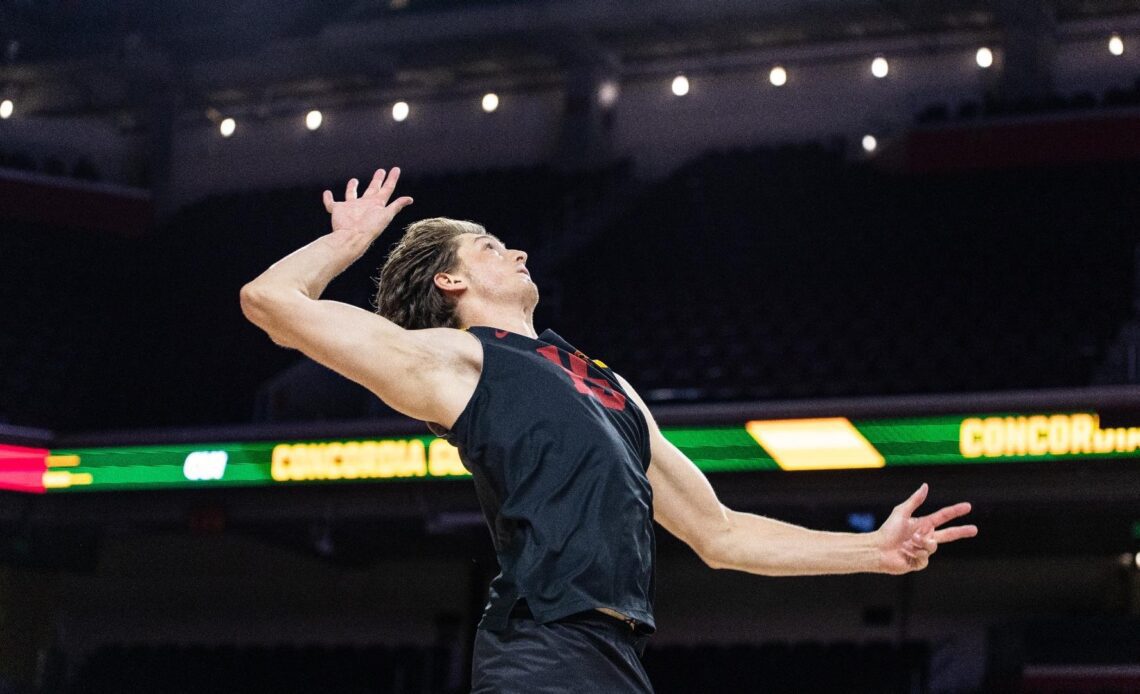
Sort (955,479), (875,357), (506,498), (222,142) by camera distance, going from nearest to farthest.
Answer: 1. (506,498)
2. (955,479)
3. (875,357)
4. (222,142)

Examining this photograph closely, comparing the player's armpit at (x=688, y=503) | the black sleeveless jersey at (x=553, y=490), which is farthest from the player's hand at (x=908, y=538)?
the black sleeveless jersey at (x=553, y=490)

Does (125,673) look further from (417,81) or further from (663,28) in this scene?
(663,28)

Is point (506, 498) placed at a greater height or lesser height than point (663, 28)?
lesser

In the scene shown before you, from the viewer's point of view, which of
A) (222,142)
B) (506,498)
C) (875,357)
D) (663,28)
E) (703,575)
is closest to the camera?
(506,498)

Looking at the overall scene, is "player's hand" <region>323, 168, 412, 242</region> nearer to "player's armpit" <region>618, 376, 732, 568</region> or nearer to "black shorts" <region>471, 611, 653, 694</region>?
"player's armpit" <region>618, 376, 732, 568</region>

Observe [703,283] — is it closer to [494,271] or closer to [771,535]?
[771,535]

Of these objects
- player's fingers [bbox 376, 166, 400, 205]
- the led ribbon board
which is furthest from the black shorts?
the led ribbon board

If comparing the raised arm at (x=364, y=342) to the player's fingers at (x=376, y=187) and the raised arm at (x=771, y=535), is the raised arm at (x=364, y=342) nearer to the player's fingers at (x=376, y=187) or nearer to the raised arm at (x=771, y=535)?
the player's fingers at (x=376, y=187)

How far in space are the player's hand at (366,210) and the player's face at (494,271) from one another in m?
0.17

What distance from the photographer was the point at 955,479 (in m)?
11.3

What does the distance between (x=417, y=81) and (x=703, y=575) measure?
24.7 ft

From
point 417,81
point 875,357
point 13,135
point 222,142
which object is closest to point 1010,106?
point 875,357

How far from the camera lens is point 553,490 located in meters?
2.77

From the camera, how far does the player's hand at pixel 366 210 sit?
306cm
